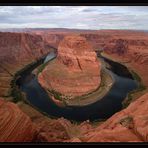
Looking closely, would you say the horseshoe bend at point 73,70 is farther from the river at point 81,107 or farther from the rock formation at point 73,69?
the river at point 81,107

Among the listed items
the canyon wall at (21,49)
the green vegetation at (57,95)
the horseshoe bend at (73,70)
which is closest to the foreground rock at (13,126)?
the green vegetation at (57,95)

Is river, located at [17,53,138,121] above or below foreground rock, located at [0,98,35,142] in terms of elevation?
below

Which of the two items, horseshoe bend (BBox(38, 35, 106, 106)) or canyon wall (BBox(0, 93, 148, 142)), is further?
horseshoe bend (BBox(38, 35, 106, 106))

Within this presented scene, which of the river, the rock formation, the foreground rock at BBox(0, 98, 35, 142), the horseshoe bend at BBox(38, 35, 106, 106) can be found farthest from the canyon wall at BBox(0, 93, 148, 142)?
the rock formation

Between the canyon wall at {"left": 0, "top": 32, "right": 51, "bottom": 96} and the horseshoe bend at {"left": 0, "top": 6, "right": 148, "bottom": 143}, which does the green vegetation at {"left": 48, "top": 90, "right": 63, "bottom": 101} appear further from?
the canyon wall at {"left": 0, "top": 32, "right": 51, "bottom": 96}

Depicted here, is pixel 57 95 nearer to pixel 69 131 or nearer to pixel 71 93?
pixel 71 93

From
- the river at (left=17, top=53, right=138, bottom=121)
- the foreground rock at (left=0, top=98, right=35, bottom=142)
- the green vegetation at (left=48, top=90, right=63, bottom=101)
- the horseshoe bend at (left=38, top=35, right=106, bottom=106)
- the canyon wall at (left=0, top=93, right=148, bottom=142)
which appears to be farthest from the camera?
the horseshoe bend at (left=38, top=35, right=106, bottom=106)
